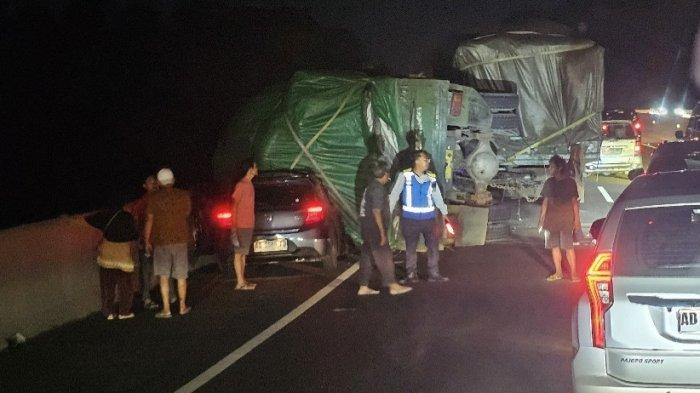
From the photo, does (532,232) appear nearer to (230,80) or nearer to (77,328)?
(77,328)

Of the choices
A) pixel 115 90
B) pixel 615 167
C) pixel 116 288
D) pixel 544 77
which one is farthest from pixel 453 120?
pixel 115 90

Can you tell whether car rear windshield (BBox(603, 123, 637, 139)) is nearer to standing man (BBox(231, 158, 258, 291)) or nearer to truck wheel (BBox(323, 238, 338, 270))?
truck wheel (BBox(323, 238, 338, 270))

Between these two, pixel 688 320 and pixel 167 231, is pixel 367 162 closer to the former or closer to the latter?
pixel 167 231

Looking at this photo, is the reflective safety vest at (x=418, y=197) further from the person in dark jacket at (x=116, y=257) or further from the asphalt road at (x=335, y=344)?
the person in dark jacket at (x=116, y=257)

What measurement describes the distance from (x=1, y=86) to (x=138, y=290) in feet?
52.9

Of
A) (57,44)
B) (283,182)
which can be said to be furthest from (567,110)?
(57,44)

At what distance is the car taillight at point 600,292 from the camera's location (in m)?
5.69

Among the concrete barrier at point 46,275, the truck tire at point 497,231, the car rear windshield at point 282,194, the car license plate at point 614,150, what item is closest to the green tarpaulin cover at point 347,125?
the truck tire at point 497,231

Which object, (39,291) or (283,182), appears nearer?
(39,291)

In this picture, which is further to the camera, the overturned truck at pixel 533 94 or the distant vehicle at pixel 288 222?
the overturned truck at pixel 533 94

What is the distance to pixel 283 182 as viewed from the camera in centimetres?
1492

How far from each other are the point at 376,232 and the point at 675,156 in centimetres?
385

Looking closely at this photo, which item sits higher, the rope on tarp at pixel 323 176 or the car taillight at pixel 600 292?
the car taillight at pixel 600 292

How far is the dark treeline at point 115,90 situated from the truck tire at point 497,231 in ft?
41.2
